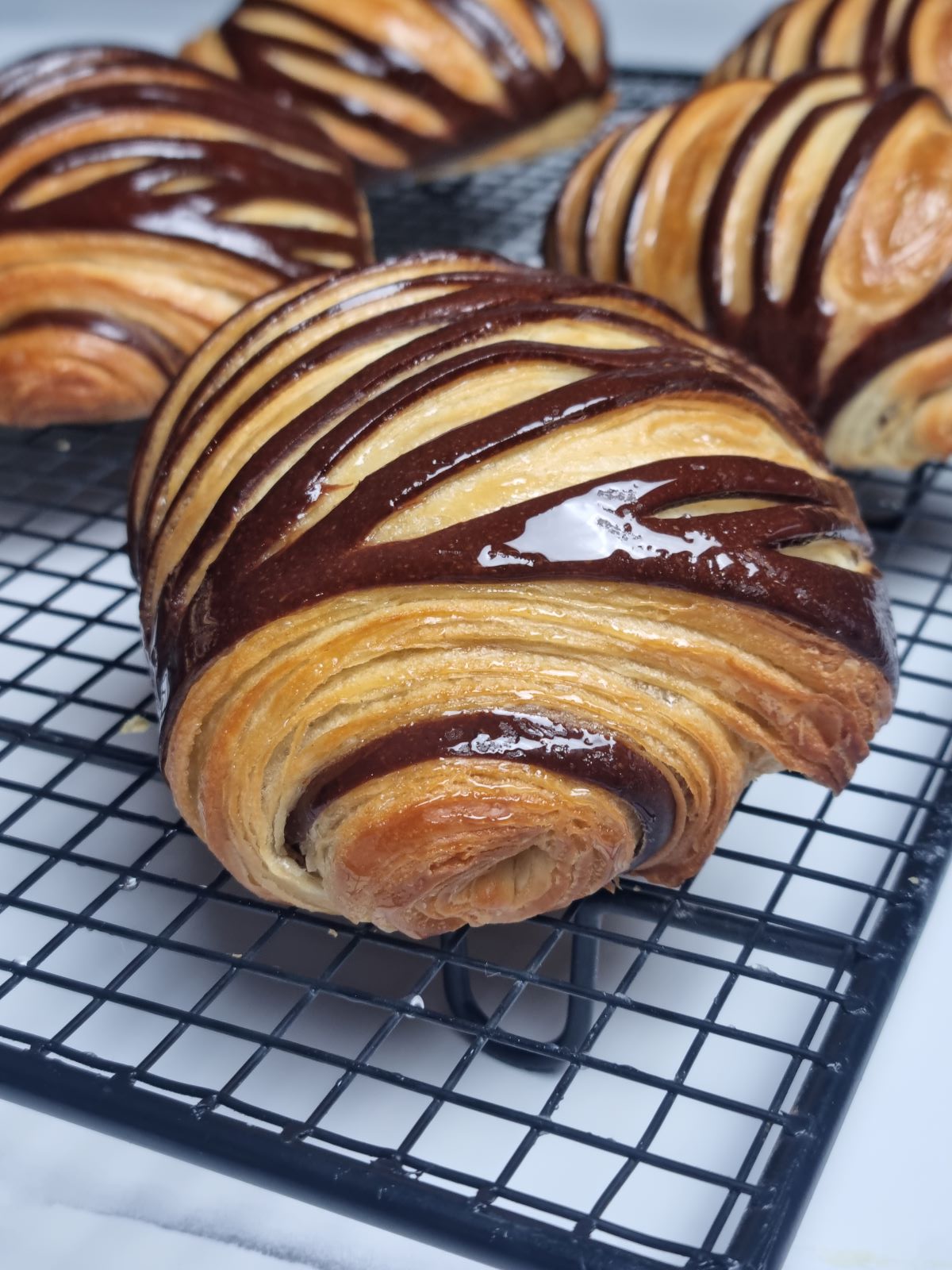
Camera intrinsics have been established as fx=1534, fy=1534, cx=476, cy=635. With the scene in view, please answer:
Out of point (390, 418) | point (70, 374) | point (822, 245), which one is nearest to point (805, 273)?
point (822, 245)

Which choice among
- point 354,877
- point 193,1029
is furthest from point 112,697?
point 354,877

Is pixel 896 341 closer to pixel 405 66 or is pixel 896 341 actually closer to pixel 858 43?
pixel 858 43

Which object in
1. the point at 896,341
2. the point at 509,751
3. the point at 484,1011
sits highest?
the point at 509,751

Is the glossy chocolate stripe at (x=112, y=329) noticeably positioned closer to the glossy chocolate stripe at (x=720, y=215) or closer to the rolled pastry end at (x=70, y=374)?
the rolled pastry end at (x=70, y=374)

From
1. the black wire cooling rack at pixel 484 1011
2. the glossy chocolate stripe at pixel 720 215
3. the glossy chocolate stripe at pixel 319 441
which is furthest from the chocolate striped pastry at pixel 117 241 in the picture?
the glossy chocolate stripe at pixel 319 441

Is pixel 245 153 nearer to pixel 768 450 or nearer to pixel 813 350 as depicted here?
pixel 813 350

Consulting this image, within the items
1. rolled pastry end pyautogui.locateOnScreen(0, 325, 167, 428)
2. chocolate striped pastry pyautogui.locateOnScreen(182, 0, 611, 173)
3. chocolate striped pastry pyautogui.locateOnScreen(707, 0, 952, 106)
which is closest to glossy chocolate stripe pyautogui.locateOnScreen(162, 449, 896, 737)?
rolled pastry end pyautogui.locateOnScreen(0, 325, 167, 428)

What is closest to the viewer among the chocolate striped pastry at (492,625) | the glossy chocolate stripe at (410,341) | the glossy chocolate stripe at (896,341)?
the chocolate striped pastry at (492,625)
